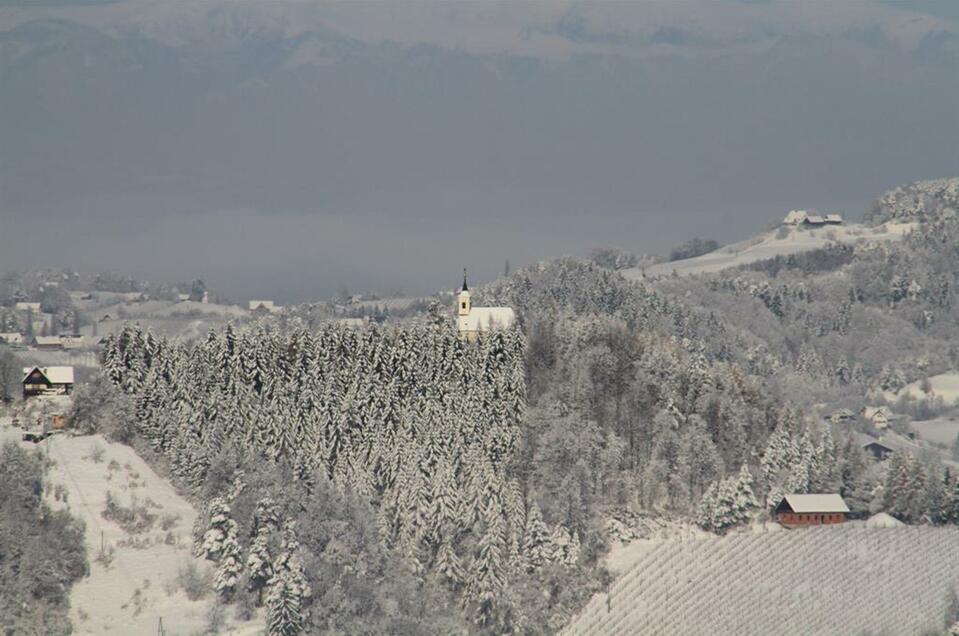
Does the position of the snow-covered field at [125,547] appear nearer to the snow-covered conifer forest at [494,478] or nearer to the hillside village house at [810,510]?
the snow-covered conifer forest at [494,478]

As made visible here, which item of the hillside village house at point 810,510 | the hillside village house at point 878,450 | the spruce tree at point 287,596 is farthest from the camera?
the hillside village house at point 878,450

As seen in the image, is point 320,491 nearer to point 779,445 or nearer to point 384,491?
point 384,491

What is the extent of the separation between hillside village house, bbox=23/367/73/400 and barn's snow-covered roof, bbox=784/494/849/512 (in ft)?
171

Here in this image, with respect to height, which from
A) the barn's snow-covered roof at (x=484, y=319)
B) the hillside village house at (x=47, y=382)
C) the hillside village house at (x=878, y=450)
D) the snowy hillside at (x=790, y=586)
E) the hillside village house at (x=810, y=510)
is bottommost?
the snowy hillside at (x=790, y=586)

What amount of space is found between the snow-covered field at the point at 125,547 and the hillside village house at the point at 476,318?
91.5 feet

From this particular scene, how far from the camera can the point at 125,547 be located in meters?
115

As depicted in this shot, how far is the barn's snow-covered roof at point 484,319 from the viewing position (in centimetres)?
14162

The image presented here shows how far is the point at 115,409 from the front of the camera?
12775cm

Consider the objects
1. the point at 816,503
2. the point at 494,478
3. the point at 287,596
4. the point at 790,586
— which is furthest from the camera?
the point at 816,503

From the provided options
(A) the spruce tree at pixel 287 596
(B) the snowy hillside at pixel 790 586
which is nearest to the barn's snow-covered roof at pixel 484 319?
(B) the snowy hillside at pixel 790 586

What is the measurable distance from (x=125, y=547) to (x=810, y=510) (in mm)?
45199

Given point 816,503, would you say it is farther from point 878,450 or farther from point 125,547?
point 878,450

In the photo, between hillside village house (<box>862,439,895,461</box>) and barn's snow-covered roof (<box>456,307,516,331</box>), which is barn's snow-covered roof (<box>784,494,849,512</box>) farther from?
hillside village house (<box>862,439,895,461</box>)

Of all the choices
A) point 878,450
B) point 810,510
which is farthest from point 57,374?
point 878,450
